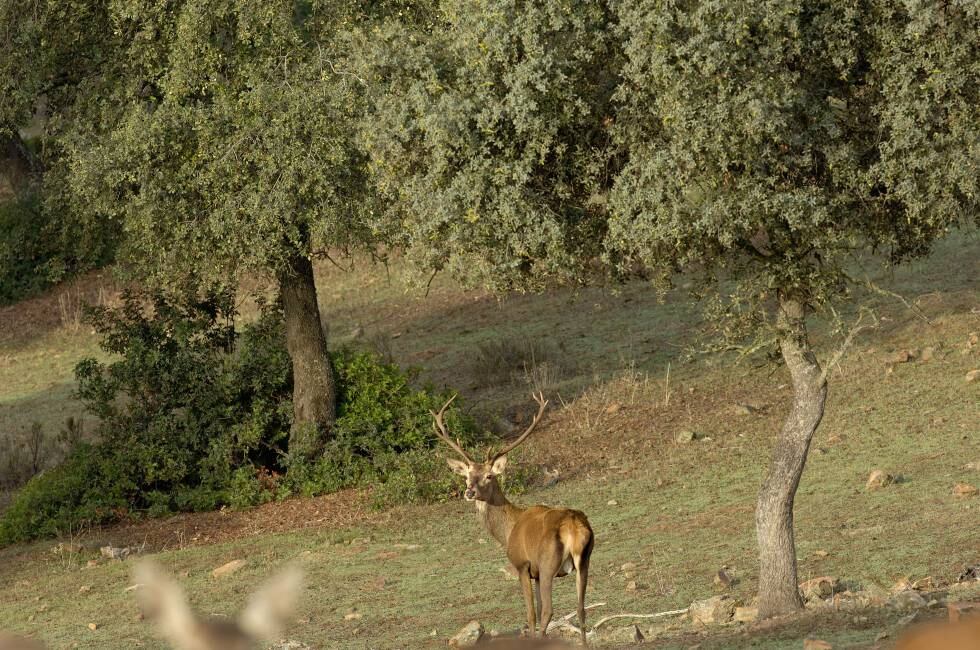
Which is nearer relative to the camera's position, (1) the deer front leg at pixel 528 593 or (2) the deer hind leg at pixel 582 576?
(2) the deer hind leg at pixel 582 576

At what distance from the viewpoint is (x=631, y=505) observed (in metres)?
16.5

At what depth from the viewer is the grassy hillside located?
1270cm

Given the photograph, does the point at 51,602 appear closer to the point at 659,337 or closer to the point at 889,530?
the point at 889,530

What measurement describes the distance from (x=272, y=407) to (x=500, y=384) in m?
5.04

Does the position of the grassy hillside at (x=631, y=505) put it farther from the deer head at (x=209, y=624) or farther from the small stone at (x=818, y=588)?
the deer head at (x=209, y=624)

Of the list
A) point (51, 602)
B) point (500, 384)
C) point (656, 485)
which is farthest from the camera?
point (500, 384)

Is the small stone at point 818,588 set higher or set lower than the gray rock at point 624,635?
lower

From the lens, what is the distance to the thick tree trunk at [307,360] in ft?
62.2

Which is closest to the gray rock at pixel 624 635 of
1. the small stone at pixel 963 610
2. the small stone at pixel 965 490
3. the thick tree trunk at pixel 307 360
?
the small stone at pixel 963 610

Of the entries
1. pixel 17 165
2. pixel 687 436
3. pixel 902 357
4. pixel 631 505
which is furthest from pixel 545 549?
pixel 17 165

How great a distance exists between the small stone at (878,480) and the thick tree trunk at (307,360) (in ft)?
24.0

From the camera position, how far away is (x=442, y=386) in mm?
23578

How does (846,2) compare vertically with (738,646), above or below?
above

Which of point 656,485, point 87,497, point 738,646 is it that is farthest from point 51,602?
point 738,646
